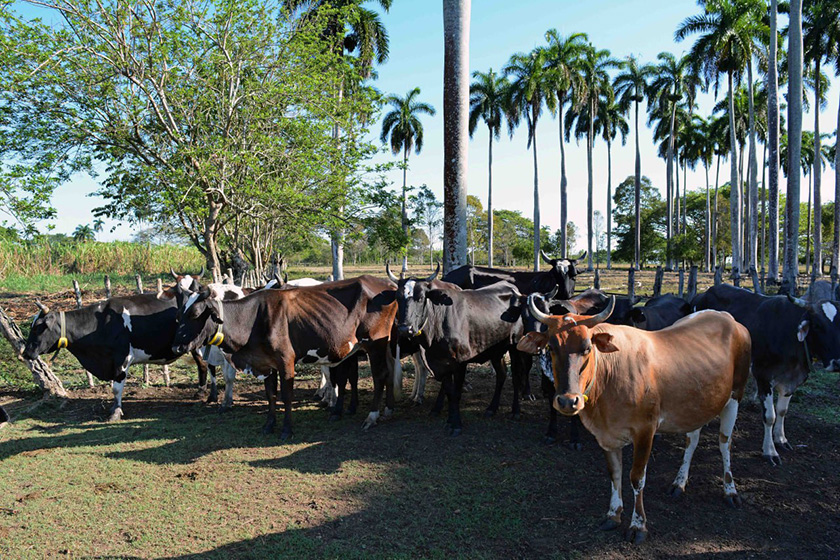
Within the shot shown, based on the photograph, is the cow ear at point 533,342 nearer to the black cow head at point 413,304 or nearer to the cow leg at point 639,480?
the cow leg at point 639,480

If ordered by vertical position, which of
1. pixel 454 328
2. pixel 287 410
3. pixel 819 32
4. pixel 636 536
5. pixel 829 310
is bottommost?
pixel 636 536

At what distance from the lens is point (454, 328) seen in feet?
24.1

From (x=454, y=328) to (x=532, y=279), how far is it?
4.46 m

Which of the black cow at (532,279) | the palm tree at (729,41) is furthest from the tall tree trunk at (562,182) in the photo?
the black cow at (532,279)

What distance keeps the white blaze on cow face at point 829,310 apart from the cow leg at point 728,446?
1.99 metres

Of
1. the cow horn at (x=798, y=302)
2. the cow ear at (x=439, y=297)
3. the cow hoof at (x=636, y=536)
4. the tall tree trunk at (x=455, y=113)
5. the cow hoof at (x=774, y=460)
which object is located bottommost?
the cow hoof at (x=636, y=536)

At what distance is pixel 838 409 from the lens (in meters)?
7.91

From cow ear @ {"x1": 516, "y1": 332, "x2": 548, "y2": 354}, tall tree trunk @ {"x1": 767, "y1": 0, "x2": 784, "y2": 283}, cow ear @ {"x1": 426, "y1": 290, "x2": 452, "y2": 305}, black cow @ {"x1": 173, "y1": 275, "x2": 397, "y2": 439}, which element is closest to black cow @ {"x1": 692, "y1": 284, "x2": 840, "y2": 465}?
cow ear @ {"x1": 516, "y1": 332, "x2": 548, "y2": 354}

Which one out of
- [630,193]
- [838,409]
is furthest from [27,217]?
[630,193]

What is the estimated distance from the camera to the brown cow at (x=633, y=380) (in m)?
4.28

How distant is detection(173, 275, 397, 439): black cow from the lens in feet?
23.3

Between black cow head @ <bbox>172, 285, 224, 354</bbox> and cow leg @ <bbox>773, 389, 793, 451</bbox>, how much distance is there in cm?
686

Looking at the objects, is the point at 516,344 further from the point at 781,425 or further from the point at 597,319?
the point at 781,425

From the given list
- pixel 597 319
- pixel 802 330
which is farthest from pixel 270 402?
pixel 802 330
